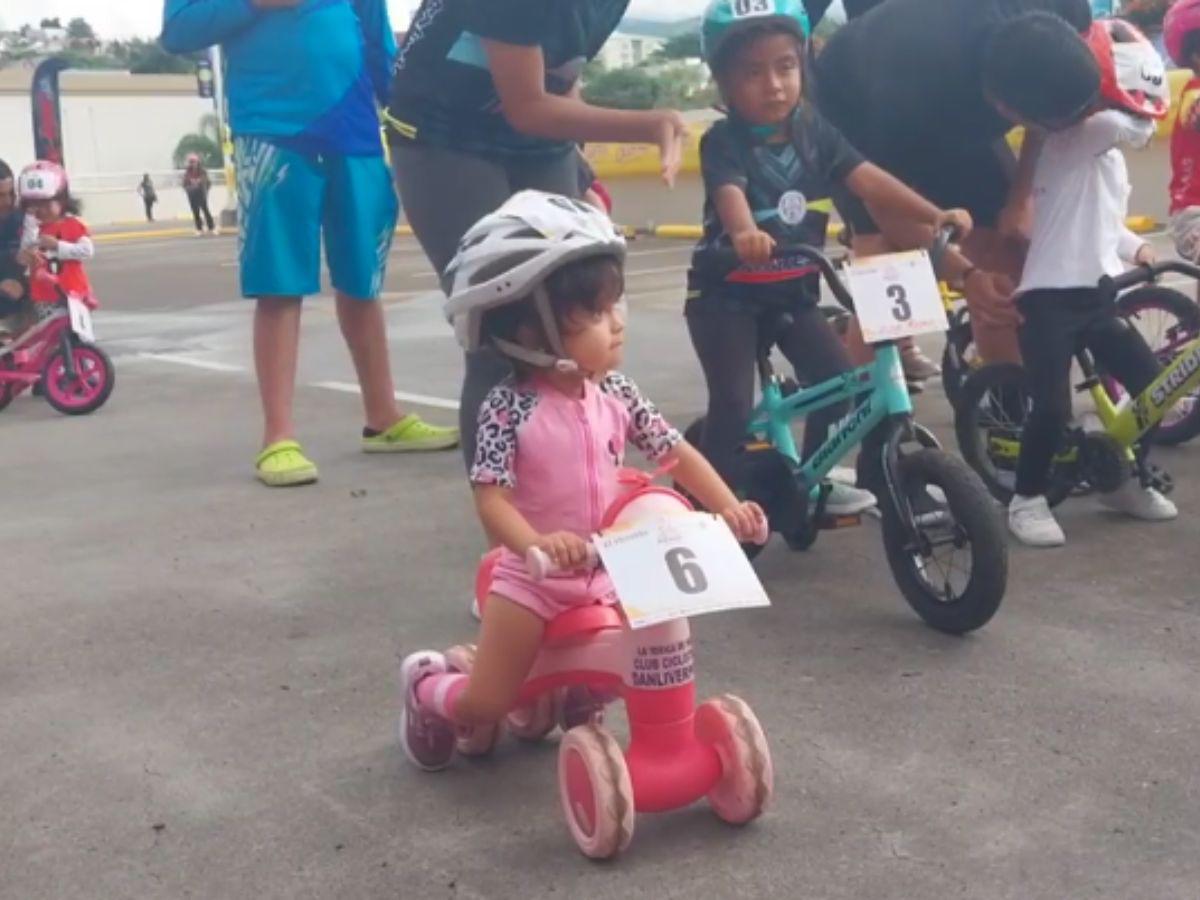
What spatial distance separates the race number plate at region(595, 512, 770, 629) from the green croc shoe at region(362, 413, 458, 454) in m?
3.62

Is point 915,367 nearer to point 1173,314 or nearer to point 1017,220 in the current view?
point 1173,314

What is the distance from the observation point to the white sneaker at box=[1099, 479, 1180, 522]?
4.77 m

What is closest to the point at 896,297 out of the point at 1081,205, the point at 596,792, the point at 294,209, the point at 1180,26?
the point at 1081,205

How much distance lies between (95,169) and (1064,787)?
227ft

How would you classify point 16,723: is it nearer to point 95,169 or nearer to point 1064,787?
point 1064,787

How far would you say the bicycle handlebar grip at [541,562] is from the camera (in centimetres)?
267

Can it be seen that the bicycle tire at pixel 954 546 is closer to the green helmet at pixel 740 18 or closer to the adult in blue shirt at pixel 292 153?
the green helmet at pixel 740 18

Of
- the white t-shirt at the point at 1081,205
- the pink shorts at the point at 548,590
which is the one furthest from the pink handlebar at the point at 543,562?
the white t-shirt at the point at 1081,205

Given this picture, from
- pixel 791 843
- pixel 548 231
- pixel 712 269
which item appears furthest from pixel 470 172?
pixel 791 843

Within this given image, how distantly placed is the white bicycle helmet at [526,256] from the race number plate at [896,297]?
43.1 inches

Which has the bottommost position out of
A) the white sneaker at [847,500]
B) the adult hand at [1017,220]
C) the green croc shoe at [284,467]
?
the green croc shoe at [284,467]

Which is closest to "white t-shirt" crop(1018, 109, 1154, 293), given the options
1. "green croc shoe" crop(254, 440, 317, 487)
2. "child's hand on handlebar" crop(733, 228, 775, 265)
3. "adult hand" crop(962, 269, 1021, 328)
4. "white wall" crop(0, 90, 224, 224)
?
"adult hand" crop(962, 269, 1021, 328)

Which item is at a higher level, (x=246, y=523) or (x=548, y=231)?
(x=548, y=231)

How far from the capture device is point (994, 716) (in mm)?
3309
